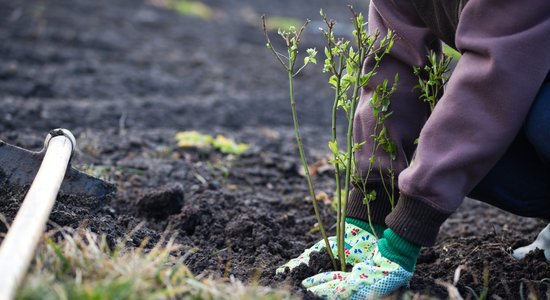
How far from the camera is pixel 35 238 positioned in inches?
69.8

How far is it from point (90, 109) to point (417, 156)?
11.3 feet

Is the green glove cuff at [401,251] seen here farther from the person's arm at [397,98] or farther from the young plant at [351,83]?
the person's arm at [397,98]

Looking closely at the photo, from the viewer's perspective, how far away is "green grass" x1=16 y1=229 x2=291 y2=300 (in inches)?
64.9

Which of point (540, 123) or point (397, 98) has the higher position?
point (397, 98)

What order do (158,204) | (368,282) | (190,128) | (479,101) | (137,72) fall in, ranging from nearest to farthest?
1. (479,101)
2. (368,282)
3. (158,204)
4. (190,128)
5. (137,72)

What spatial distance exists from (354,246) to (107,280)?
1.01 m

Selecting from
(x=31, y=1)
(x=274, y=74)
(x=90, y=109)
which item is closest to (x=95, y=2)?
(x=31, y=1)

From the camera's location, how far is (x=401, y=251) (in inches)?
86.9

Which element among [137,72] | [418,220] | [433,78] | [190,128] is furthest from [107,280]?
[137,72]

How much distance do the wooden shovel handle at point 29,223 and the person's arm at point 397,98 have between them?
1034 millimetres

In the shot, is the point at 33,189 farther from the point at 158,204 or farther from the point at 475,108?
the point at 475,108

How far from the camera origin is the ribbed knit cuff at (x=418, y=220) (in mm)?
2129

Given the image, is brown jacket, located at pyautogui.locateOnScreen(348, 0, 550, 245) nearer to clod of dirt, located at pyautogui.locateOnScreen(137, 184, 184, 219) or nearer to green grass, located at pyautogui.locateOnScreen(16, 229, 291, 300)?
green grass, located at pyautogui.locateOnScreen(16, 229, 291, 300)

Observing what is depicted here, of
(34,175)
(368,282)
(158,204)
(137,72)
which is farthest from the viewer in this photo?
(137,72)
